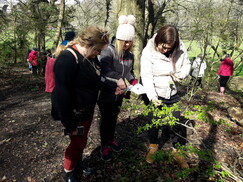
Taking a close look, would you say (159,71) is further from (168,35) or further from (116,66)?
(116,66)

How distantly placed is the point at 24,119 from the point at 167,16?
1178 cm

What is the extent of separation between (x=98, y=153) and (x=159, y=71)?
173cm

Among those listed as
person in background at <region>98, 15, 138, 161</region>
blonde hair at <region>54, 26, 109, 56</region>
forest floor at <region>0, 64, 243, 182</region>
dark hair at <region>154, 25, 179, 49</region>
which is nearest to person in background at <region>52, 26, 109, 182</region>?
blonde hair at <region>54, 26, 109, 56</region>

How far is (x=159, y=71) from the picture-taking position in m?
2.26

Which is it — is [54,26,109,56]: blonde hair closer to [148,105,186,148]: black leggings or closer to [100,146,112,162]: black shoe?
[148,105,186,148]: black leggings

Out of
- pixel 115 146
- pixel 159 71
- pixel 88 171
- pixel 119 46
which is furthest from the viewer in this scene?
pixel 115 146

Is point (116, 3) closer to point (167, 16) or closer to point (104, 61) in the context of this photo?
point (104, 61)

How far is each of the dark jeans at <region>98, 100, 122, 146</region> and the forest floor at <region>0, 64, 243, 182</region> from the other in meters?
0.44

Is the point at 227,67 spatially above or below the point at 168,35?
below

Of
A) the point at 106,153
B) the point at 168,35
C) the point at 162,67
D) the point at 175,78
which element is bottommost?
the point at 106,153

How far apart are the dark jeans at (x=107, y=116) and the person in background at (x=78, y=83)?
441 millimetres

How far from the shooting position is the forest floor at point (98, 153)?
251 cm

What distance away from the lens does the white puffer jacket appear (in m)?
2.23

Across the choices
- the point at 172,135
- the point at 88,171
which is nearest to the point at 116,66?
the point at 172,135
